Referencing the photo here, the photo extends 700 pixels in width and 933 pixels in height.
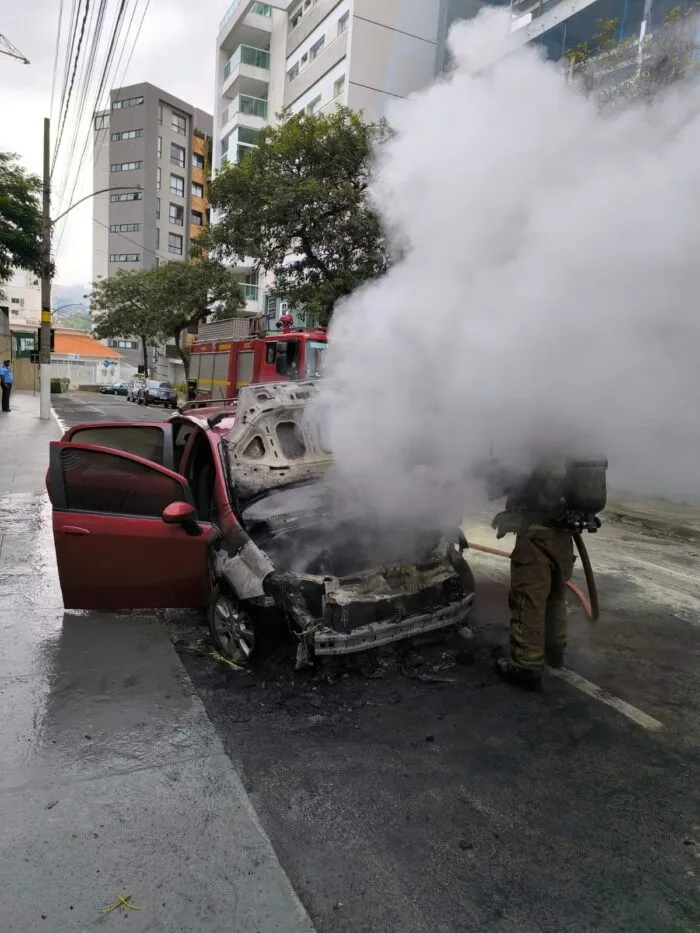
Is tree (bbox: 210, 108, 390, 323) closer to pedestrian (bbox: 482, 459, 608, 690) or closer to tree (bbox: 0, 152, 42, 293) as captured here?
tree (bbox: 0, 152, 42, 293)

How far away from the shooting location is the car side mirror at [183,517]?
389 centimetres

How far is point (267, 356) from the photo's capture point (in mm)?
14156

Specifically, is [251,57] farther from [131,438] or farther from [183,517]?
[183,517]

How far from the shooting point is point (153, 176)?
190 feet

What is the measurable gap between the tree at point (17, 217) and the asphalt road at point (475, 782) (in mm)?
16987

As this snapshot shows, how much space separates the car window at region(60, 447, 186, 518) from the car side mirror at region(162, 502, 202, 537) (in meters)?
0.25

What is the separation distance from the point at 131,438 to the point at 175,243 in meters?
60.8

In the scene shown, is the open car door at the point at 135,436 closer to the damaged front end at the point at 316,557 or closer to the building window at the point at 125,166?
the damaged front end at the point at 316,557

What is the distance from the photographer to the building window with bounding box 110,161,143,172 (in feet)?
191

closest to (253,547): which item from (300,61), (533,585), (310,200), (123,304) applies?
(533,585)

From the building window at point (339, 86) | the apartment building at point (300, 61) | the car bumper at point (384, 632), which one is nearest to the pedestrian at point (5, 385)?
the apartment building at point (300, 61)

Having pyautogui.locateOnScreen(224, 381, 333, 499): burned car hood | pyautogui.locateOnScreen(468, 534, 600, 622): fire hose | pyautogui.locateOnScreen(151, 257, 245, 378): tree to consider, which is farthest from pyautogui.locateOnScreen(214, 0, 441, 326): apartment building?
pyautogui.locateOnScreen(468, 534, 600, 622): fire hose

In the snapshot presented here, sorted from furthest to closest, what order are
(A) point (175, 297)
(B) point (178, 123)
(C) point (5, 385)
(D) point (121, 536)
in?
(B) point (178, 123) → (A) point (175, 297) → (C) point (5, 385) → (D) point (121, 536)

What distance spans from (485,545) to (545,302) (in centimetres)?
424
